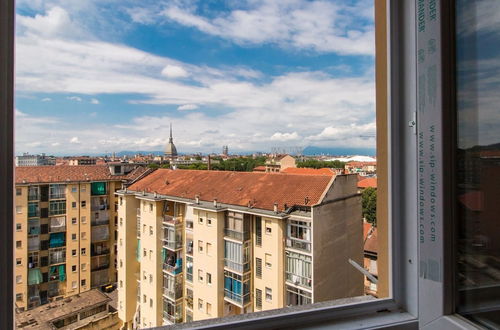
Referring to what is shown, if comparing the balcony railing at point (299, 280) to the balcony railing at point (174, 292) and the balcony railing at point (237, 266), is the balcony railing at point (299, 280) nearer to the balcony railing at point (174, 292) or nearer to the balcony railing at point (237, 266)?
the balcony railing at point (237, 266)

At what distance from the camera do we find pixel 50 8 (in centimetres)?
91

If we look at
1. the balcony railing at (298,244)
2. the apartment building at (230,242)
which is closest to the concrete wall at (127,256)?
the apartment building at (230,242)

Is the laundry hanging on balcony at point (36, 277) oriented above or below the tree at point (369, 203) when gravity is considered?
below

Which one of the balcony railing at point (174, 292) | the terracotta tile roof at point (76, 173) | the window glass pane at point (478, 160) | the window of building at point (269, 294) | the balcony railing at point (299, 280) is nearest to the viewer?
the window glass pane at point (478, 160)

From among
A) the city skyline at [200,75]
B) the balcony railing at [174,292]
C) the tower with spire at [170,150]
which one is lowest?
the balcony railing at [174,292]

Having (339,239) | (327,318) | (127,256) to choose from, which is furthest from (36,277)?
(339,239)

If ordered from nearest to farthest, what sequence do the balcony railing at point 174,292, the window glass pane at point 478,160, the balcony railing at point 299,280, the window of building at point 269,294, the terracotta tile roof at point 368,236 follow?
the window glass pane at point 478,160, the terracotta tile roof at point 368,236, the balcony railing at point 299,280, the window of building at point 269,294, the balcony railing at point 174,292

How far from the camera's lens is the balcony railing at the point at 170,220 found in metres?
1.86

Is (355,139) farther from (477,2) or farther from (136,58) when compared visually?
(136,58)

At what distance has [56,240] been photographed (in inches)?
46.0

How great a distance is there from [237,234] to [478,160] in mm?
1482

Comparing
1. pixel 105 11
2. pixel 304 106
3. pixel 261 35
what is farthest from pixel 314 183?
pixel 105 11

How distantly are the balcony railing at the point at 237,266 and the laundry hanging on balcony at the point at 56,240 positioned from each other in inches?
39.2

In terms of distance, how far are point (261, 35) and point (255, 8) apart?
18 centimetres
